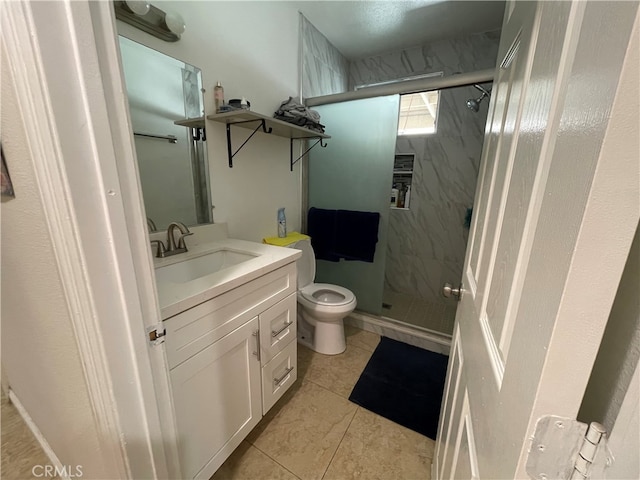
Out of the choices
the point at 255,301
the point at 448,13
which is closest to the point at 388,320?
the point at 255,301

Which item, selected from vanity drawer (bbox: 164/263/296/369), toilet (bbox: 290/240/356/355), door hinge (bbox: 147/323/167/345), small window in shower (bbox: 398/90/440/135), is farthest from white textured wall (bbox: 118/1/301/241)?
small window in shower (bbox: 398/90/440/135)

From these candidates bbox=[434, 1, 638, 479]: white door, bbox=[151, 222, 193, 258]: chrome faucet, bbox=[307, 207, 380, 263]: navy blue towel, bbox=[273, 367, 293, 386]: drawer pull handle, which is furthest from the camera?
bbox=[307, 207, 380, 263]: navy blue towel

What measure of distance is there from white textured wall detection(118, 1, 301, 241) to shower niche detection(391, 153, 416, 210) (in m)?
1.16

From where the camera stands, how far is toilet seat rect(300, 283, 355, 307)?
1822 mm

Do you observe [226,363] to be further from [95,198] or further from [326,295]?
[326,295]

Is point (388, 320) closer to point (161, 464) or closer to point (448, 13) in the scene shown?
point (161, 464)

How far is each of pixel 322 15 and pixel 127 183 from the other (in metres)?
2.01

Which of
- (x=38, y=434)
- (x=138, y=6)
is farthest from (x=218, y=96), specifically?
(x=38, y=434)

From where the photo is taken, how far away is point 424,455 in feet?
3.98

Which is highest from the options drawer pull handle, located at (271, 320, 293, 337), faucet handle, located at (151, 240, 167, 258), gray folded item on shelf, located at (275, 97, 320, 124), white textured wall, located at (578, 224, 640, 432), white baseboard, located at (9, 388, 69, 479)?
gray folded item on shelf, located at (275, 97, 320, 124)

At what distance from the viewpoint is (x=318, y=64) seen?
6.84 feet

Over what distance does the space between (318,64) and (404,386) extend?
2442mm

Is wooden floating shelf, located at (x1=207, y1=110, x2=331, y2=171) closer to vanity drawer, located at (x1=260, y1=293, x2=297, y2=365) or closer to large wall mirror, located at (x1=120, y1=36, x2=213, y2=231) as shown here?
large wall mirror, located at (x1=120, y1=36, x2=213, y2=231)

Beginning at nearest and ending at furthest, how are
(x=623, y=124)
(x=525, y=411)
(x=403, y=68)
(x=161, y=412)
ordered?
1. (x=623, y=124)
2. (x=525, y=411)
3. (x=161, y=412)
4. (x=403, y=68)
